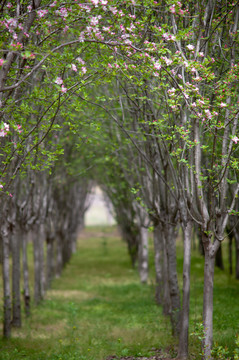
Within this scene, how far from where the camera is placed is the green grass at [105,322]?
10438mm

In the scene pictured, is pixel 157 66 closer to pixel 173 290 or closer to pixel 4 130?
pixel 4 130

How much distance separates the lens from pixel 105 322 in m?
14.1

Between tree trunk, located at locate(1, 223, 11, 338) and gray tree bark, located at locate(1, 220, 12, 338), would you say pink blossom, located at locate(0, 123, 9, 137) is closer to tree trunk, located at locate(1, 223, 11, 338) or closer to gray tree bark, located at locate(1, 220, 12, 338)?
gray tree bark, located at locate(1, 220, 12, 338)

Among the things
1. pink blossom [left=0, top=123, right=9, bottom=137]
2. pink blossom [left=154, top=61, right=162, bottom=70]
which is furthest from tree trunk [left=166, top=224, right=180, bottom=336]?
pink blossom [left=0, top=123, right=9, bottom=137]

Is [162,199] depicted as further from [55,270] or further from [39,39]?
[55,270]

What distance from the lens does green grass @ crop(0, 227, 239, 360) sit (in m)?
10.4

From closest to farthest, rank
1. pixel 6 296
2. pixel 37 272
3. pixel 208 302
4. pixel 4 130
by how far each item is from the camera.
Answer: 1. pixel 4 130
2. pixel 208 302
3. pixel 6 296
4. pixel 37 272

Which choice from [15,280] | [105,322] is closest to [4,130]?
[15,280]

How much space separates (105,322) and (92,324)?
1.64ft

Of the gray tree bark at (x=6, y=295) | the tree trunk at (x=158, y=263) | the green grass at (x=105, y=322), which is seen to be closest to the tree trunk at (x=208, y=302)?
Result: the green grass at (x=105, y=322)

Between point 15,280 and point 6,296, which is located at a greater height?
point 15,280

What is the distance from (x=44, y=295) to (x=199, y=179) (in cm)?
1381

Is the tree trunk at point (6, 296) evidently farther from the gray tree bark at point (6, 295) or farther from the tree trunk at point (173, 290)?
the tree trunk at point (173, 290)

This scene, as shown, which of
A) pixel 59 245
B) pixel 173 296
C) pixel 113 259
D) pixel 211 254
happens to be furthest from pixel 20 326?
pixel 113 259
